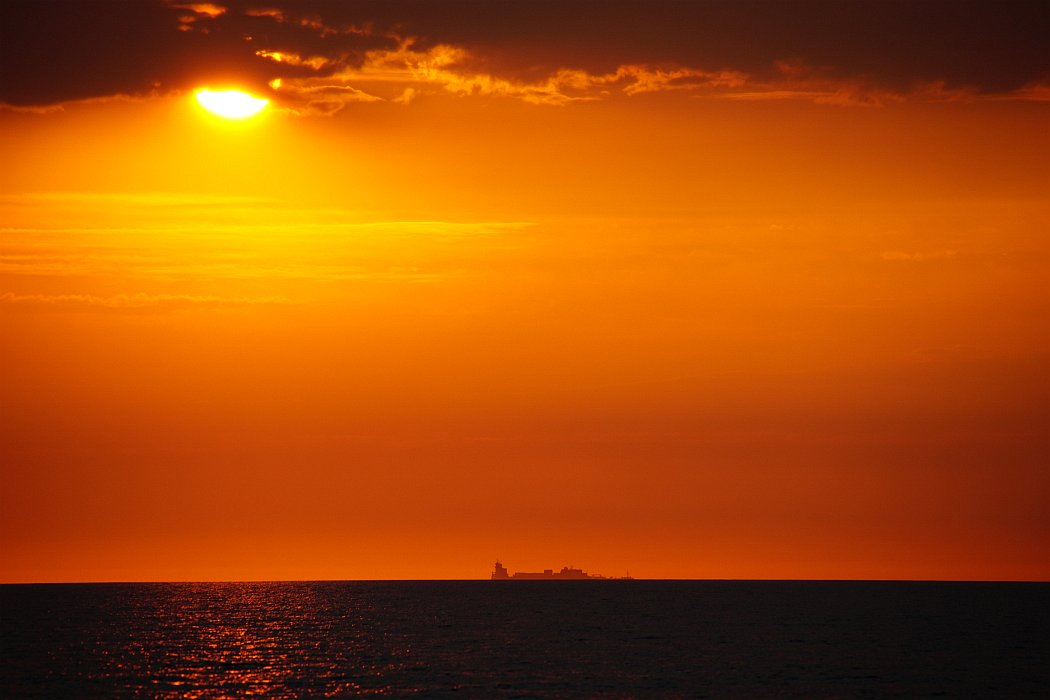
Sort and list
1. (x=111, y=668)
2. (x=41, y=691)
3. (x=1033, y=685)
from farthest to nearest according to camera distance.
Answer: (x=111, y=668), (x=1033, y=685), (x=41, y=691)

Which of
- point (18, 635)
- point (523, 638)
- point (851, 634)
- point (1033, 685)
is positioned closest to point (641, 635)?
point (523, 638)

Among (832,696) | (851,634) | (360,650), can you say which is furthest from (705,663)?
(851,634)

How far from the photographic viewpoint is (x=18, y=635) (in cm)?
15875

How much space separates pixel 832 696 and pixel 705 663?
2548 cm

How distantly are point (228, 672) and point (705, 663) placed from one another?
151 ft

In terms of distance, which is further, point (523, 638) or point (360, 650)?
point (523, 638)

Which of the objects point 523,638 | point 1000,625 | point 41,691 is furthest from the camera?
point 1000,625

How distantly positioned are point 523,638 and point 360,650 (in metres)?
28.3

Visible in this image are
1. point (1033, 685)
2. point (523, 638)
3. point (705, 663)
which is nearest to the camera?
point (1033, 685)

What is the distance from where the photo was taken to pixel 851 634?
168 m

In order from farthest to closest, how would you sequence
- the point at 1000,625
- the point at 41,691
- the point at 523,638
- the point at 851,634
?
1. the point at 1000,625
2. the point at 851,634
3. the point at 523,638
4. the point at 41,691

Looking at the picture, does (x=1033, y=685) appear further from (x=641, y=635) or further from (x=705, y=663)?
(x=641, y=635)

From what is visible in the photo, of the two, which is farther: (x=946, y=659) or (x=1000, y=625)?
(x=1000, y=625)

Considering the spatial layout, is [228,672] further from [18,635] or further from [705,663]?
[18,635]
